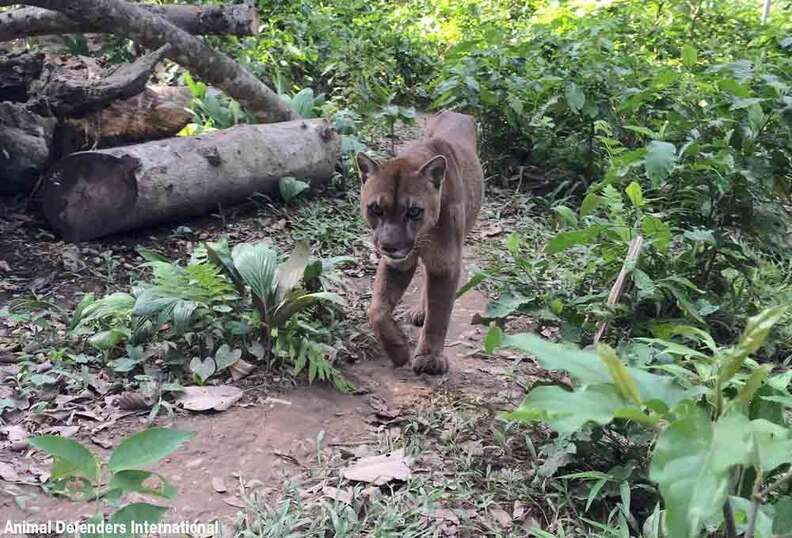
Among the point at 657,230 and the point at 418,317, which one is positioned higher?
the point at 657,230

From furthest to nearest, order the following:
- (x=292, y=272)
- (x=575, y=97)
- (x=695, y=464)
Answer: (x=575, y=97) → (x=292, y=272) → (x=695, y=464)

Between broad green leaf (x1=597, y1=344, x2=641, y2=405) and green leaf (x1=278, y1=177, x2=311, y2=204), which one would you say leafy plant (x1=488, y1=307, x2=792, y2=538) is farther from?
green leaf (x1=278, y1=177, x2=311, y2=204)

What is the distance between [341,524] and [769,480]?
1.95 metres

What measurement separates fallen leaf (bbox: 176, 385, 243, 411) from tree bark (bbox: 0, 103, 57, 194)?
10.6ft

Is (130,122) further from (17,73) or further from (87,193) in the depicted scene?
(87,193)

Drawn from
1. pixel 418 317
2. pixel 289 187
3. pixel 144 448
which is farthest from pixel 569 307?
pixel 289 187

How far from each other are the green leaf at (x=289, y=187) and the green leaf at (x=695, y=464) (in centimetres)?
624

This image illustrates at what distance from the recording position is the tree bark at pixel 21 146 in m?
6.61

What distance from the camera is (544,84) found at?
8672 mm

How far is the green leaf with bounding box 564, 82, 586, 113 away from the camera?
8.24 meters

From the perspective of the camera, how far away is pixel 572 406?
1916 millimetres

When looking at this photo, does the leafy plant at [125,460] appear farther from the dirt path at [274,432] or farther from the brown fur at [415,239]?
the brown fur at [415,239]

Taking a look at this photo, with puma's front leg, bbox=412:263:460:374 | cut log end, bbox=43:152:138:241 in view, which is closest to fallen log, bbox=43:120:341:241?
cut log end, bbox=43:152:138:241

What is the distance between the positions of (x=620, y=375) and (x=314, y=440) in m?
2.74
